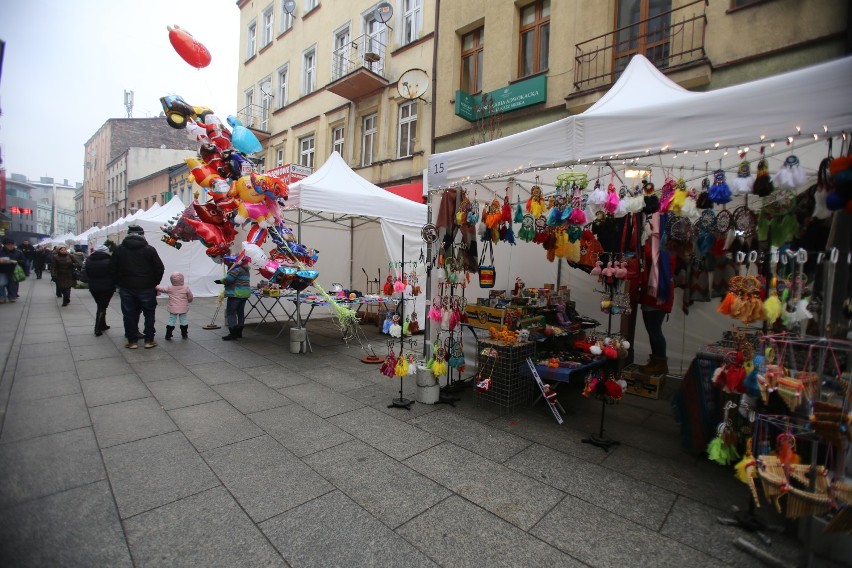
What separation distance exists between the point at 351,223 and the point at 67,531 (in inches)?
339

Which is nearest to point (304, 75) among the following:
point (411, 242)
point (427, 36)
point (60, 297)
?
point (427, 36)

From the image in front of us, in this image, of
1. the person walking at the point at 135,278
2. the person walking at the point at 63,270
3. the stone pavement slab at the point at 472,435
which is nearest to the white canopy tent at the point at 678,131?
the stone pavement slab at the point at 472,435

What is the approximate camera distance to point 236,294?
726cm

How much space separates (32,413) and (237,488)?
2.83m

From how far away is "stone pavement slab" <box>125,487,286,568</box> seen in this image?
83.2 inches

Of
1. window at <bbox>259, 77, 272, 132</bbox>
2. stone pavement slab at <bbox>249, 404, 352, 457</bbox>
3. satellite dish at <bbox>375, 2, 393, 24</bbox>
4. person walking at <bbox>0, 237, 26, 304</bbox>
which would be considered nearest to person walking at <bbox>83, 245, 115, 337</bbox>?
person walking at <bbox>0, 237, 26, 304</bbox>

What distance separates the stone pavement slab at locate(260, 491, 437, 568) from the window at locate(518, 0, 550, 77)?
872 centimetres

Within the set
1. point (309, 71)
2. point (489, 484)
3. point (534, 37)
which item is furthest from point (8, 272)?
point (534, 37)

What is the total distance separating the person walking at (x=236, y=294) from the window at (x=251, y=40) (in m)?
15.4

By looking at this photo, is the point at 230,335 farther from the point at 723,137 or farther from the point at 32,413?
the point at 723,137

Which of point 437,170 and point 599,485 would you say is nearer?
point 599,485

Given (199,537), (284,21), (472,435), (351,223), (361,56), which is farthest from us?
(284,21)

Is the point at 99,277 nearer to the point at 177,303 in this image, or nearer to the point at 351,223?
the point at 177,303

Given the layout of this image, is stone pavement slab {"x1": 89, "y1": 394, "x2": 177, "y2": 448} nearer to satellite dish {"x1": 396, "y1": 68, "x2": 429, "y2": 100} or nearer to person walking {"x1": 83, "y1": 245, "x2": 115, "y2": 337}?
person walking {"x1": 83, "y1": 245, "x2": 115, "y2": 337}
